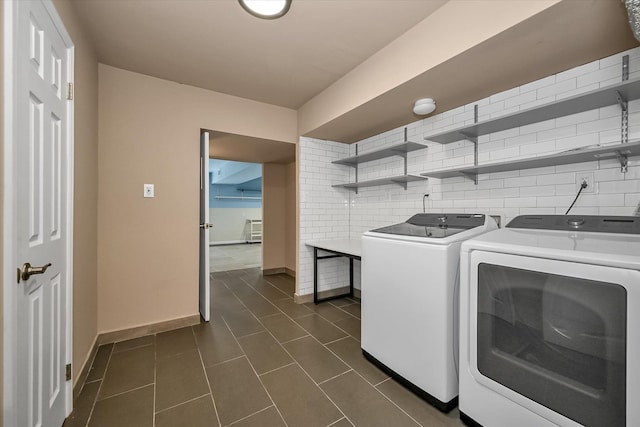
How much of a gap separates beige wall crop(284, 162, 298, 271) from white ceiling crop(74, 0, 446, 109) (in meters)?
2.26

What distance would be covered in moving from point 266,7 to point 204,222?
1.91 meters

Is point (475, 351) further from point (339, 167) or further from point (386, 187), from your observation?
point (339, 167)

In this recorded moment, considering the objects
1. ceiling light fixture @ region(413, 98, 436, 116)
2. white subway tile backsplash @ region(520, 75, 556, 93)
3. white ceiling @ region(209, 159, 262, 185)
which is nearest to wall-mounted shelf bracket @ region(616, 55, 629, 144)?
white subway tile backsplash @ region(520, 75, 556, 93)

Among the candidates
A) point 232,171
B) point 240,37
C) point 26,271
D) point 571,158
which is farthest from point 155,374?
point 232,171

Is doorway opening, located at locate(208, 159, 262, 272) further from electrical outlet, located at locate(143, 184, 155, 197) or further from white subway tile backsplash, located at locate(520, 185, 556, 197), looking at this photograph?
white subway tile backsplash, located at locate(520, 185, 556, 197)

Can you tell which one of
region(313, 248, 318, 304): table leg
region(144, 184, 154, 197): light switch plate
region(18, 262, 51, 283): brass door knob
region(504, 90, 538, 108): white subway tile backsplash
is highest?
region(504, 90, 538, 108): white subway tile backsplash

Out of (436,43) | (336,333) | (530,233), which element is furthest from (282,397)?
(436,43)

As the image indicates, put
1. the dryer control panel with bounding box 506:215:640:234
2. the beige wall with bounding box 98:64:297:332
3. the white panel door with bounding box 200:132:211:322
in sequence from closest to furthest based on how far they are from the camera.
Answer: the dryer control panel with bounding box 506:215:640:234 < the beige wall with bounding box 98:64:297:332 < the white panel door with bounding box 200:132:211:322

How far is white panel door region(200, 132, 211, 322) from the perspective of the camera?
2.62 meters

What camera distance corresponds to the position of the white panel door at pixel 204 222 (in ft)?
8.61

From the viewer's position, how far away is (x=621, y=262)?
36.4 inches

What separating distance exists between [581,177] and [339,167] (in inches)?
91.6

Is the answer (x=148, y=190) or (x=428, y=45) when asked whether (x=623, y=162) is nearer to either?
(x=428, y=45)

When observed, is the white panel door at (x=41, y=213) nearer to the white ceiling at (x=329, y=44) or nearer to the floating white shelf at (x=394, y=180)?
the white ceiling at (x=329, y=44)
